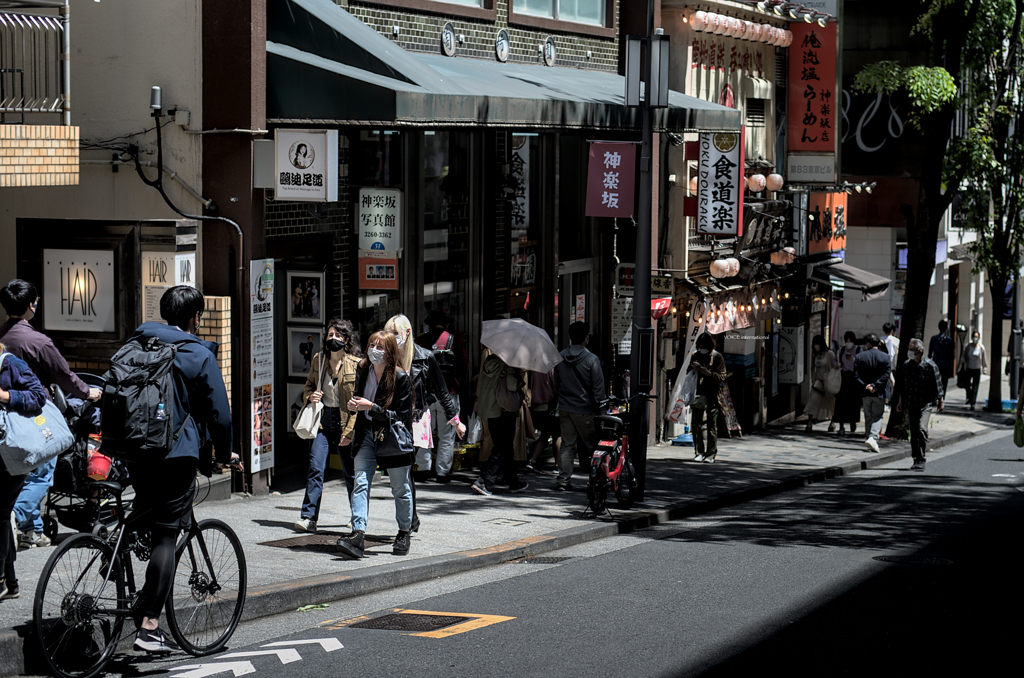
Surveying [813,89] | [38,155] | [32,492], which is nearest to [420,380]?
[32,492]

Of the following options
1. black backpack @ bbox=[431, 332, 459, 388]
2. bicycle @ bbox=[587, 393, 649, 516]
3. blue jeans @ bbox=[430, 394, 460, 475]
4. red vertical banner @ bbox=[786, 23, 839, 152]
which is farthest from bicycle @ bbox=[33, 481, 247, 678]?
red vertical banner @ bbox=[786, 23, 839, 152]

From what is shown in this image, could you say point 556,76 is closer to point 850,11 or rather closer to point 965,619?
point 965,619

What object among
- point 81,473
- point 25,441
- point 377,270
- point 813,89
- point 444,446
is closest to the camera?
point 25,441

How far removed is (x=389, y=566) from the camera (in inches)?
380

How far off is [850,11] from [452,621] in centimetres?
2849

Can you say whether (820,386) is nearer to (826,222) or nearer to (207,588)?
(826,222)

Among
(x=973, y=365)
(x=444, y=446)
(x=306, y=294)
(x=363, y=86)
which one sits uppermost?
→ (x=363, y=86)

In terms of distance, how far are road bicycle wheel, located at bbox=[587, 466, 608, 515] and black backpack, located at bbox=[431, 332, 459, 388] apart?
2259mm

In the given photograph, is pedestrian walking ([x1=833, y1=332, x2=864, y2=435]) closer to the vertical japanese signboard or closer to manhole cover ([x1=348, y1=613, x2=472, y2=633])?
the vertical japanese signboard

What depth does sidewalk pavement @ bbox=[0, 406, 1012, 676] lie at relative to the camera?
28.3 feet

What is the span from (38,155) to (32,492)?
11.8 feet

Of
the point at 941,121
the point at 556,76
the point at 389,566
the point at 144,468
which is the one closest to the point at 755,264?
the point at 941,121

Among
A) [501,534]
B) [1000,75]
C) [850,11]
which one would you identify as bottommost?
[501,534]

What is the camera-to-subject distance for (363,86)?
1201cm
